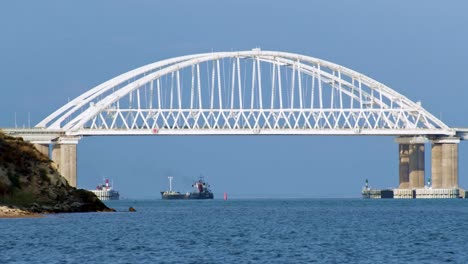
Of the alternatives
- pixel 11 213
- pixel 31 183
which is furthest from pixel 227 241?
pixel 31 183

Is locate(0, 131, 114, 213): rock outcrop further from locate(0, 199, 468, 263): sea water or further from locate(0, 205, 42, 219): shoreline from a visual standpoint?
locate(0, 199, 468, 263): sea water

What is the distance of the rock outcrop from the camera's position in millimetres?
99438

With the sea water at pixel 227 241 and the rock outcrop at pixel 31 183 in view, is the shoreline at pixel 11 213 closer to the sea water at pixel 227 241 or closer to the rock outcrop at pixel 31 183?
the rock outcrop at pixel 31 183

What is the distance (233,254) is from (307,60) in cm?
13266

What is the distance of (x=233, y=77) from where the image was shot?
7840 inches

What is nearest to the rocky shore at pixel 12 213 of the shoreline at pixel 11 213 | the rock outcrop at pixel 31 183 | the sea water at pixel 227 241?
the shoreline at pixel 11 213

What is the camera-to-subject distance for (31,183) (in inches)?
4016

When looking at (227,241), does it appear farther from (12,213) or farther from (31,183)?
(31,183)

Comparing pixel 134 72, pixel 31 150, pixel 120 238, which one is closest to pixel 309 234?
pixel 120 238

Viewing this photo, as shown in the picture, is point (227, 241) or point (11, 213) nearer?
point (227, 241)

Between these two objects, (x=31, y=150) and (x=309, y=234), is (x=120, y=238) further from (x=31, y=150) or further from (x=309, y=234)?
(x=31, y=150)

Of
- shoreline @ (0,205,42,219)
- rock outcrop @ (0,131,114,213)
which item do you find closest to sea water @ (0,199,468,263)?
shoreline @ (0,205,42,219)

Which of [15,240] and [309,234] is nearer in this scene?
[15,240]

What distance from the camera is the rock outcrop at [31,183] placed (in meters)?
99.4
